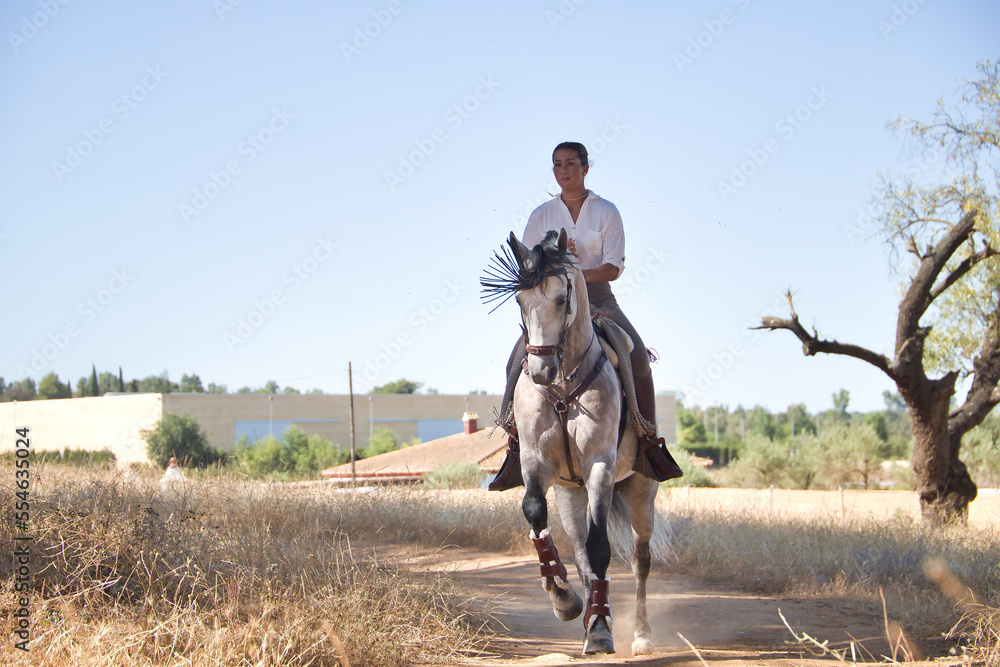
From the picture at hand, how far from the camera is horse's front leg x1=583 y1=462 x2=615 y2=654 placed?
554cm

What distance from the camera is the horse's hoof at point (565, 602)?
575 centimetres

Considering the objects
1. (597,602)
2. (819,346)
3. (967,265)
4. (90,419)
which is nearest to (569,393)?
(597,602)

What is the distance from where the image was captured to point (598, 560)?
5.61 metres

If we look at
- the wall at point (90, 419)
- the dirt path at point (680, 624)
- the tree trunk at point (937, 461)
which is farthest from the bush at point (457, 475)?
the wall at point (90, 419)

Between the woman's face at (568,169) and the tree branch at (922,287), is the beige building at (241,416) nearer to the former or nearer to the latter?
the tree branch at (922,287)

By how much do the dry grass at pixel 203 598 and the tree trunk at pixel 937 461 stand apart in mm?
10708

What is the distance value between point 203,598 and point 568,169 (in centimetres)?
429

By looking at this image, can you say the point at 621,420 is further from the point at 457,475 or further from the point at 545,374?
the point at 457,475

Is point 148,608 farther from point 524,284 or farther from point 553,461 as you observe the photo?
point 524,284

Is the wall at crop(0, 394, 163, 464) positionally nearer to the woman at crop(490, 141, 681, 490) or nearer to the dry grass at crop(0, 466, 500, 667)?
the dry grass at crop(0, 466, 500, 667)

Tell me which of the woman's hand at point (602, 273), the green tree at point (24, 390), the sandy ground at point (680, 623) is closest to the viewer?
the sandy ground at point (680, 623)

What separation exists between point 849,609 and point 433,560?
474cm

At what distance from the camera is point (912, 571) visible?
905 cm

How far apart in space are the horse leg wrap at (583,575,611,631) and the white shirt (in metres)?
2.45
